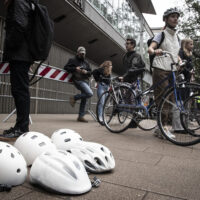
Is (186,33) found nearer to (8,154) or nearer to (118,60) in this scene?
(118,60)

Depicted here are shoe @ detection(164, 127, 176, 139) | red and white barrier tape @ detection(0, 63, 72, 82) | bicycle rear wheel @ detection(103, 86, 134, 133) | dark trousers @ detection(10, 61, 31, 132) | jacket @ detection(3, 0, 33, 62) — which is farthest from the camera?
red and white barrier tape @ detection(0, 63, 72, 82)

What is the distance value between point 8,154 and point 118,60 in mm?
19667

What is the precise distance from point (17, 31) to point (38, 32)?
294 mm

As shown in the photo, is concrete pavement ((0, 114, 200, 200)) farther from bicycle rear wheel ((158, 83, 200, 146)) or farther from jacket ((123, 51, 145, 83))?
jacket ((123, 51, 145, 83))

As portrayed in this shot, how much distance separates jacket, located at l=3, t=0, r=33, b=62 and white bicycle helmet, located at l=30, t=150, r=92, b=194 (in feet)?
6.76

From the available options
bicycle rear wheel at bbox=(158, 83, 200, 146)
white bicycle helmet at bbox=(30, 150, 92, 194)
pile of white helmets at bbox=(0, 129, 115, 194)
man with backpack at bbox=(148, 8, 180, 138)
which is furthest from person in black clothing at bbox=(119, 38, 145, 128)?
white bicycle helmet at bbox=(30, 150, 92, 194)

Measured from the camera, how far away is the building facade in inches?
398

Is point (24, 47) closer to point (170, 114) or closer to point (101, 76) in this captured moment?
point (170, 114)

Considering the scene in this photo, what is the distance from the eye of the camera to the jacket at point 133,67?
→ 5660 mm

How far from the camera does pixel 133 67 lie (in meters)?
5.75

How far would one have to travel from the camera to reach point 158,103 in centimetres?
452

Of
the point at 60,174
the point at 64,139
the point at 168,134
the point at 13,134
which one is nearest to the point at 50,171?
the point at 60,174

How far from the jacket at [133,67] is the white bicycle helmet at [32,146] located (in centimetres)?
350

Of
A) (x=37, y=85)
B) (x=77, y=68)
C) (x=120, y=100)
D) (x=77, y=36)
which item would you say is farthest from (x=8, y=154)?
(x=77, y=36)
